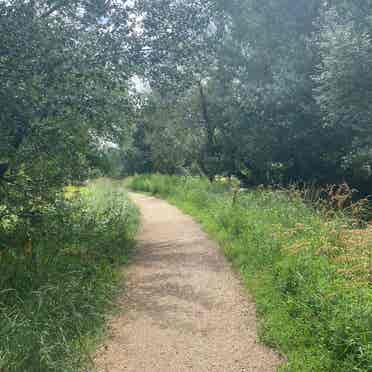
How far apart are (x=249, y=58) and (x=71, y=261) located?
43.5ft

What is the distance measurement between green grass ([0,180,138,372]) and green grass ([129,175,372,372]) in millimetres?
1966

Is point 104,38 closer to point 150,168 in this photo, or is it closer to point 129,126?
point 129,126

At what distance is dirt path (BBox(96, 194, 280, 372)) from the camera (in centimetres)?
401

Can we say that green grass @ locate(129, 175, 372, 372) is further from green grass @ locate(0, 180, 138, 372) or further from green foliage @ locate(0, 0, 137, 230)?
green foliage @ locate(0, 0, 137, 230)

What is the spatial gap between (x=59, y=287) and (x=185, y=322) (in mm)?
1569

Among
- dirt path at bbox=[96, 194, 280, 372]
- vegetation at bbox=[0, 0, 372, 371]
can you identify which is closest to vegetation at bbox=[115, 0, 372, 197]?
vegetation at bbox=[0, 0, 372, 371]

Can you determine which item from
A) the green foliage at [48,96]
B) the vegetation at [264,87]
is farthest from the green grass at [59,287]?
the vegetation at [264,87]

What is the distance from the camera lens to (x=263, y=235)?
24.0 ft

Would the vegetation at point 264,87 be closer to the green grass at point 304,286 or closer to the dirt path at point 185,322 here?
the green grass at point 304,286

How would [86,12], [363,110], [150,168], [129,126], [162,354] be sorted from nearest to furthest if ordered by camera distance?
[162,354]
[86,12]
[129,126]
[363,110]
[150,168]

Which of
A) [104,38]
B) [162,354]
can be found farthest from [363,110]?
[162,354]

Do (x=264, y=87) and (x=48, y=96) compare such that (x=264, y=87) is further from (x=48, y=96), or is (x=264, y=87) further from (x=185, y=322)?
(x=185, y=322)

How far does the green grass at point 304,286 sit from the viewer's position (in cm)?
362

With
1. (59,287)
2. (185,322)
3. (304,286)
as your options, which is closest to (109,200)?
(59,287)
